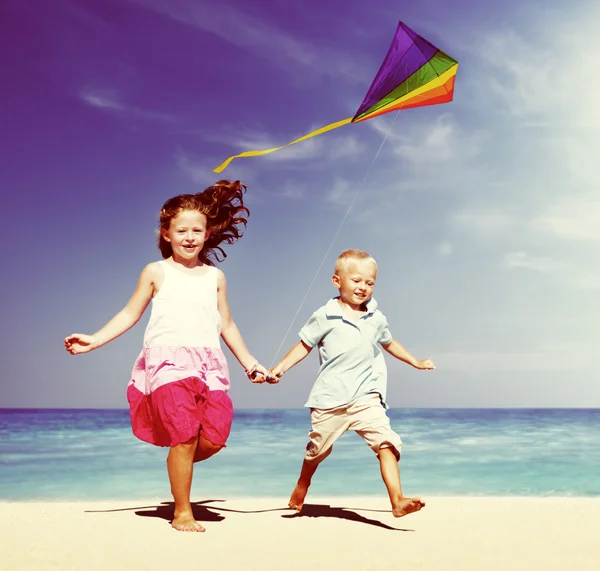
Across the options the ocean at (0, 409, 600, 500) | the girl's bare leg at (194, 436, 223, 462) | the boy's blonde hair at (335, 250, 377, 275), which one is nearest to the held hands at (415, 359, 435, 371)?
the boy's blonde hair at (335, 250, 377, 275)

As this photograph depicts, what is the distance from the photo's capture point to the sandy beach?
3.59m

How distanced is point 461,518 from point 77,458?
1204cm

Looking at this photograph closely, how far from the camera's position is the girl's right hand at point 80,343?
423 centimetres

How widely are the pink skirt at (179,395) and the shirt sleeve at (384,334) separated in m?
1.07

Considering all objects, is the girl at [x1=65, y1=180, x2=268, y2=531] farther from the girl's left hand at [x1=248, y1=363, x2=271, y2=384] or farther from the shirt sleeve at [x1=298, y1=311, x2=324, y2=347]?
the shirt sleeve at [x1=298, y1=311, x2=324, y2=347]

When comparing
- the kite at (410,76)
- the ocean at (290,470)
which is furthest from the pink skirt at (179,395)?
the ocean at (290,470)

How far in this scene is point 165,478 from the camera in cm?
1108

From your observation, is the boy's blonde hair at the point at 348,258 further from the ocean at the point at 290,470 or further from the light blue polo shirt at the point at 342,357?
the ocean at the point at 290,470

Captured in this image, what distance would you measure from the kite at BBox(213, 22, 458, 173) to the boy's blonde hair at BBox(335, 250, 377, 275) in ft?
3.84

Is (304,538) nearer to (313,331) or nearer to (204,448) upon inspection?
(204,448)

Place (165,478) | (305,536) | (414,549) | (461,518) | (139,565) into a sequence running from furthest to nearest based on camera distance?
(165,478) < (461,518) < (305,536) < (414,549) < (139,565)

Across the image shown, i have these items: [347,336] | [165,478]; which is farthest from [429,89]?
[165,478]

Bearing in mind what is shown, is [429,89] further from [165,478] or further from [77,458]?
[77,458]

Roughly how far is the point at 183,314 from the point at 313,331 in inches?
33.8
